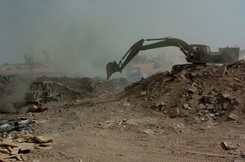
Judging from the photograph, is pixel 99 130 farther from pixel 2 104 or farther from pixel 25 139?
pixel 2 104

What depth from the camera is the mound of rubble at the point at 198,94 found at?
1194cm

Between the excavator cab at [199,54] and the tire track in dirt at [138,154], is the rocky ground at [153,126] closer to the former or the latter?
the tire track in dirt at [138,154]

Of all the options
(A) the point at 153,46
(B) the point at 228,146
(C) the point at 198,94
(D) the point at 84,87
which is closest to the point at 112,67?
(A) the point at 153,46

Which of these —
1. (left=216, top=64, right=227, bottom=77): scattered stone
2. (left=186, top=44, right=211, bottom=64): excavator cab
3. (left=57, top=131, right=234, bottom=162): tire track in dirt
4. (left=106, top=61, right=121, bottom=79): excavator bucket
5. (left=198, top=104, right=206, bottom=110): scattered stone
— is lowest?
(left=57, top=131, right=234, bottom=162): tire track in dirt

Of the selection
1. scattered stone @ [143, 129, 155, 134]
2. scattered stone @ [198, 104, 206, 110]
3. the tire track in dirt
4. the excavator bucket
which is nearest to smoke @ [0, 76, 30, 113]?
the excavator bucket

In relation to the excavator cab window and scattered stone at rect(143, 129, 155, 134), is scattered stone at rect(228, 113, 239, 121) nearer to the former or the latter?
scattered stone at rect(143, 129, 155, 134)

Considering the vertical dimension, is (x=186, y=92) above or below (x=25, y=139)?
above

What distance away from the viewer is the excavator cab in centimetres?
1596

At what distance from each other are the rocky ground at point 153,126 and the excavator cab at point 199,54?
76cm

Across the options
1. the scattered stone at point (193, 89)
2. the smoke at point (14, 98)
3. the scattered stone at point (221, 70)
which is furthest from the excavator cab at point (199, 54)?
the smoke at point (14, 98)

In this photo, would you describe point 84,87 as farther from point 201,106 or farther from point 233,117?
point 233,117

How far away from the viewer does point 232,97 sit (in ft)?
40.3

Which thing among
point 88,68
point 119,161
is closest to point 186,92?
point 119,161

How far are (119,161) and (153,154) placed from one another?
0.90 m
